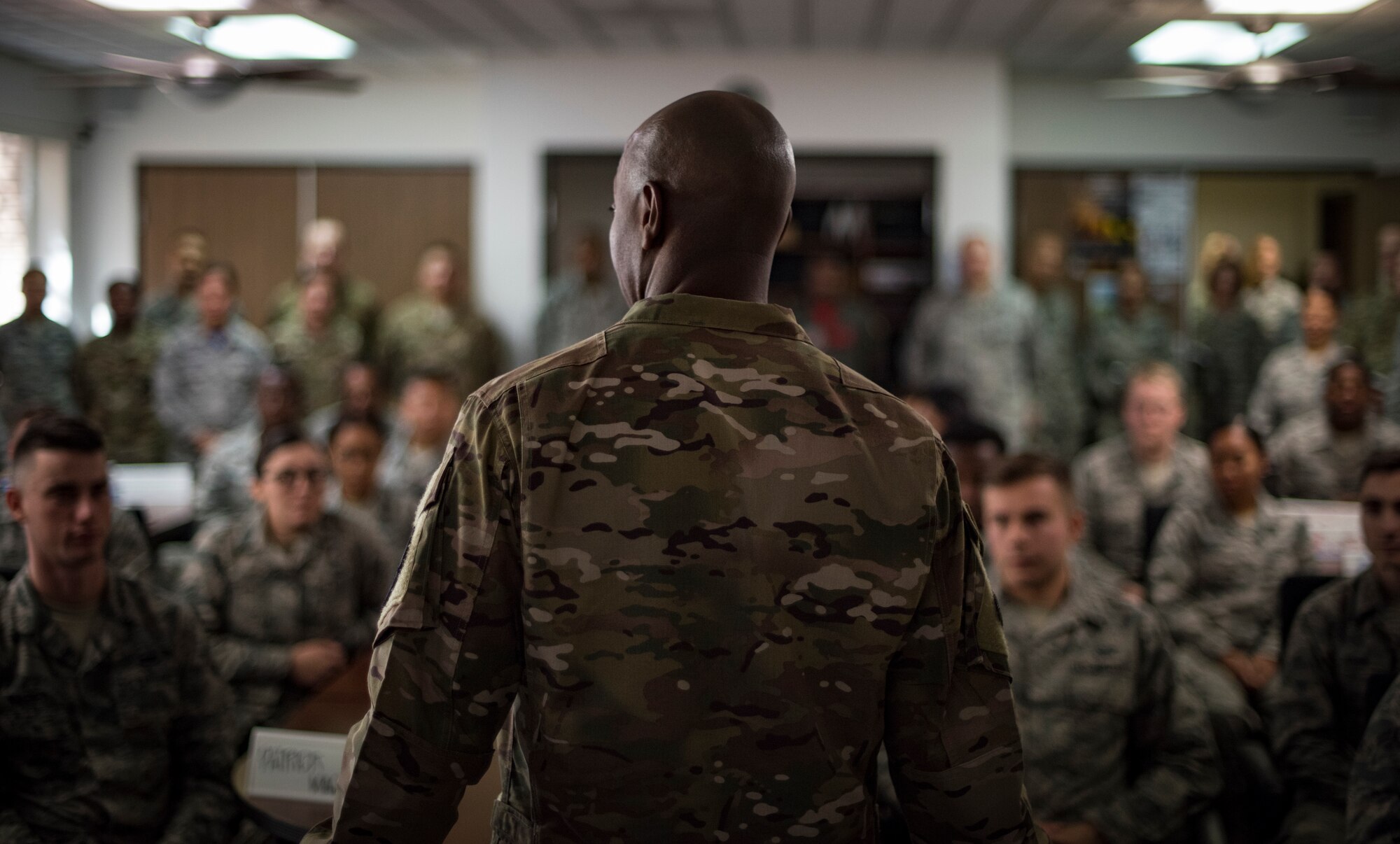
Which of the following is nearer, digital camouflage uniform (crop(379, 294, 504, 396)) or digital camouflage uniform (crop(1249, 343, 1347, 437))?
digital camouflage uniform (crop(1249, 343, 1347, 437))

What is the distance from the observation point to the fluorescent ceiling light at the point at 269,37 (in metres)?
5.73

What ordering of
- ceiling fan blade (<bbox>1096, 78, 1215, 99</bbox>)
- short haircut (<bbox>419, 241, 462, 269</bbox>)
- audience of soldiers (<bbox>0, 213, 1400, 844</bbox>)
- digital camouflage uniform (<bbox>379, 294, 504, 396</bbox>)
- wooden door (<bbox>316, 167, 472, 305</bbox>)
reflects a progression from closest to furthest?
audience of soldiers (<bbox>0, 213, 1400, 844</bbox>), ceiling fan blade (<bbox>1096, 78, 1215, 99</bbox>), digital camouflage uniform (<bbox>379, 294, 504, 396</bbox>), short haircut (<bbox>419, 241, 462, 269</bbox>), wooden door (<bbox>316, 167, 472, 305</bbox>)

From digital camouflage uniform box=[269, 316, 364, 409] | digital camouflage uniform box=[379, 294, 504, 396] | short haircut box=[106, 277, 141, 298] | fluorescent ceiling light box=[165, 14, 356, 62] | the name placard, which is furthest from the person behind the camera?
digital camouflage uniform box=[379, 294, 504, 396]

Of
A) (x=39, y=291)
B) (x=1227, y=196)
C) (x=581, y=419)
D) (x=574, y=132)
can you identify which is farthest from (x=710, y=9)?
(x=581, y=419)

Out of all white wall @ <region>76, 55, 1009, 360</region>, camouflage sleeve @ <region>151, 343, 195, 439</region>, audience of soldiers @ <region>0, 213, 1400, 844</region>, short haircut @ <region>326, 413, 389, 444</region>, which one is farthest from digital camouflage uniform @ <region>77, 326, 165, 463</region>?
short haircut @ <region>326, 413, 389, 444</region>

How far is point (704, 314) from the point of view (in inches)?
40.1

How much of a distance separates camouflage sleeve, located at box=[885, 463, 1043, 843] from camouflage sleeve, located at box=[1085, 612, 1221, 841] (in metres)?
1.35

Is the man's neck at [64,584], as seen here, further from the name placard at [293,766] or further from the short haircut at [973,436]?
the short haircut at [973,436]

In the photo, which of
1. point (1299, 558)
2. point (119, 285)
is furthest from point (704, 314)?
point (119, 285)

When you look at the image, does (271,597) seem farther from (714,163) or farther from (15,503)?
(714,163)

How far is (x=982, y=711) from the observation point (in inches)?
41.0

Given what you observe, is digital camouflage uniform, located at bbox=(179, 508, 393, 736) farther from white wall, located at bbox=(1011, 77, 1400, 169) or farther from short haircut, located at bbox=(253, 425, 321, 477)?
white wall, located at bbox=(1011, 77, 1400, 169)

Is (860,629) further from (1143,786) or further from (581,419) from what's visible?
(1143,786)

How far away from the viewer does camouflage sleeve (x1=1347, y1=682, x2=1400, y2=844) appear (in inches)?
63.7
